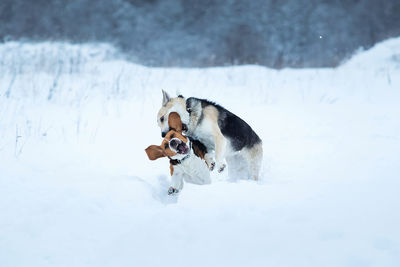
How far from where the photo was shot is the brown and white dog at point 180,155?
2.87m

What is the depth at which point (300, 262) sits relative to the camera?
1530mm

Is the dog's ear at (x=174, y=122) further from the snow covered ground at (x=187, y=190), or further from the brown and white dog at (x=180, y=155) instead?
the snow covered ground at (x=187, y=190)

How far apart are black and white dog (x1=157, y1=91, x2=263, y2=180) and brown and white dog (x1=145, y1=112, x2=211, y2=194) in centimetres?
13

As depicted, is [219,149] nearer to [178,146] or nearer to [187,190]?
[178,146]

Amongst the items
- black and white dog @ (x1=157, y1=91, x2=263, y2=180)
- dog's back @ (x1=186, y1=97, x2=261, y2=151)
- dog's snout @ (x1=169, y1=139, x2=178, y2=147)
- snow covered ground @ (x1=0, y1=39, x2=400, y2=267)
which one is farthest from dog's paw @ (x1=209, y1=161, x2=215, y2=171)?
dog's snout @ (x1=169, y1=139, x2=178, y2=147)

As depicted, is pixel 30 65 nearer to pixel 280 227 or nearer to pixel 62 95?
pixel 62 95

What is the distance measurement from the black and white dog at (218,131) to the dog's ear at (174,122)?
3.9 inches

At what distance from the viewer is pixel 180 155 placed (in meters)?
2.94

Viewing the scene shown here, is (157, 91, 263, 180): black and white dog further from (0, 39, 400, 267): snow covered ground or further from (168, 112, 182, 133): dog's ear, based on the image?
(0, 39, 400, 267): snow covered ground

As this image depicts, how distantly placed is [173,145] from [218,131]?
69cm

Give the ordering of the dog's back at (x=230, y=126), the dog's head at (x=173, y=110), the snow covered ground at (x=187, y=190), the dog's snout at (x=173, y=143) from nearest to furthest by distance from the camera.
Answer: the snow covered ground at (x=187, y=190) → the dog's snout at (x=173, y=143) → the dog's head at (x=173, y=110) → the dog's back at (x=230, y=126)

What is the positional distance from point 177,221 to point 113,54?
38.9 feet

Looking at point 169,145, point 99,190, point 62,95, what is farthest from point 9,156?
point 62,95

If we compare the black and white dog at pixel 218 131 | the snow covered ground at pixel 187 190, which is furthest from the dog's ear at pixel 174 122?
the snow covered ground at pixel 187 190
